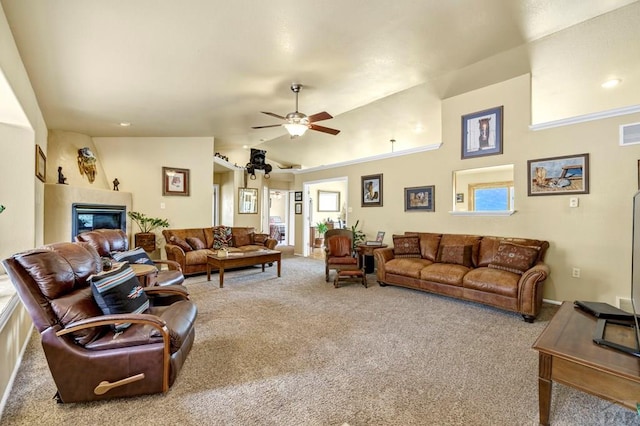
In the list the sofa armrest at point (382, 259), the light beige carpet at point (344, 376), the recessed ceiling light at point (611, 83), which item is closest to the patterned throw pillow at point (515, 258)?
the light beige carpet at point (344, 376)

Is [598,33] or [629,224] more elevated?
[598,33]

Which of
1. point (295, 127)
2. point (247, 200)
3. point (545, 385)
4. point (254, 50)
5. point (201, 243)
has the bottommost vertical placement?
point (545, 385)

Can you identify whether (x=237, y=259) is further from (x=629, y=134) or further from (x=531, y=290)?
(x=629, y=134)

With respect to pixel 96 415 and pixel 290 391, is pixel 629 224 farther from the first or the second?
pixel 96 415

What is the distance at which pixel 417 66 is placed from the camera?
343 centimetres

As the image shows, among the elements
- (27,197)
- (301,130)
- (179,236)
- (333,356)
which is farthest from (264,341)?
(179,236)

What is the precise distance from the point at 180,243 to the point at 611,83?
712 centimetres

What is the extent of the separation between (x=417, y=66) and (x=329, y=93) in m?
1.24

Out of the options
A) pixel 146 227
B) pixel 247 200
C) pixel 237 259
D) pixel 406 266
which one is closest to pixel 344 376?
pixel 406 266

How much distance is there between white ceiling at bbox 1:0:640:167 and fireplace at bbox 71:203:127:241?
1380 mm

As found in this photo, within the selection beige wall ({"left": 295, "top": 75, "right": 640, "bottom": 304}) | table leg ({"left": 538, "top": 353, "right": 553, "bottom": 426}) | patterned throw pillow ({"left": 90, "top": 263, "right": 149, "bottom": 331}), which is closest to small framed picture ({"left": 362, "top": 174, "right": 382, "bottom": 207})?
beige wall ({"left": 295, "top": 75, "right": 640, "bottom": 304})

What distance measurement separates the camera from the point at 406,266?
4449 mm

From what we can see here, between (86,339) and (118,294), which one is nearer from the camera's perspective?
(86,339)

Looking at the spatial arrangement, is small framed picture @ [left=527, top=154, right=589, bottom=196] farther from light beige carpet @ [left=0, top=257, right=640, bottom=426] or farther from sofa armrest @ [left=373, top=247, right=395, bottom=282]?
sofa armrest @ [left=373, top=247, right=395, bottom=282]
